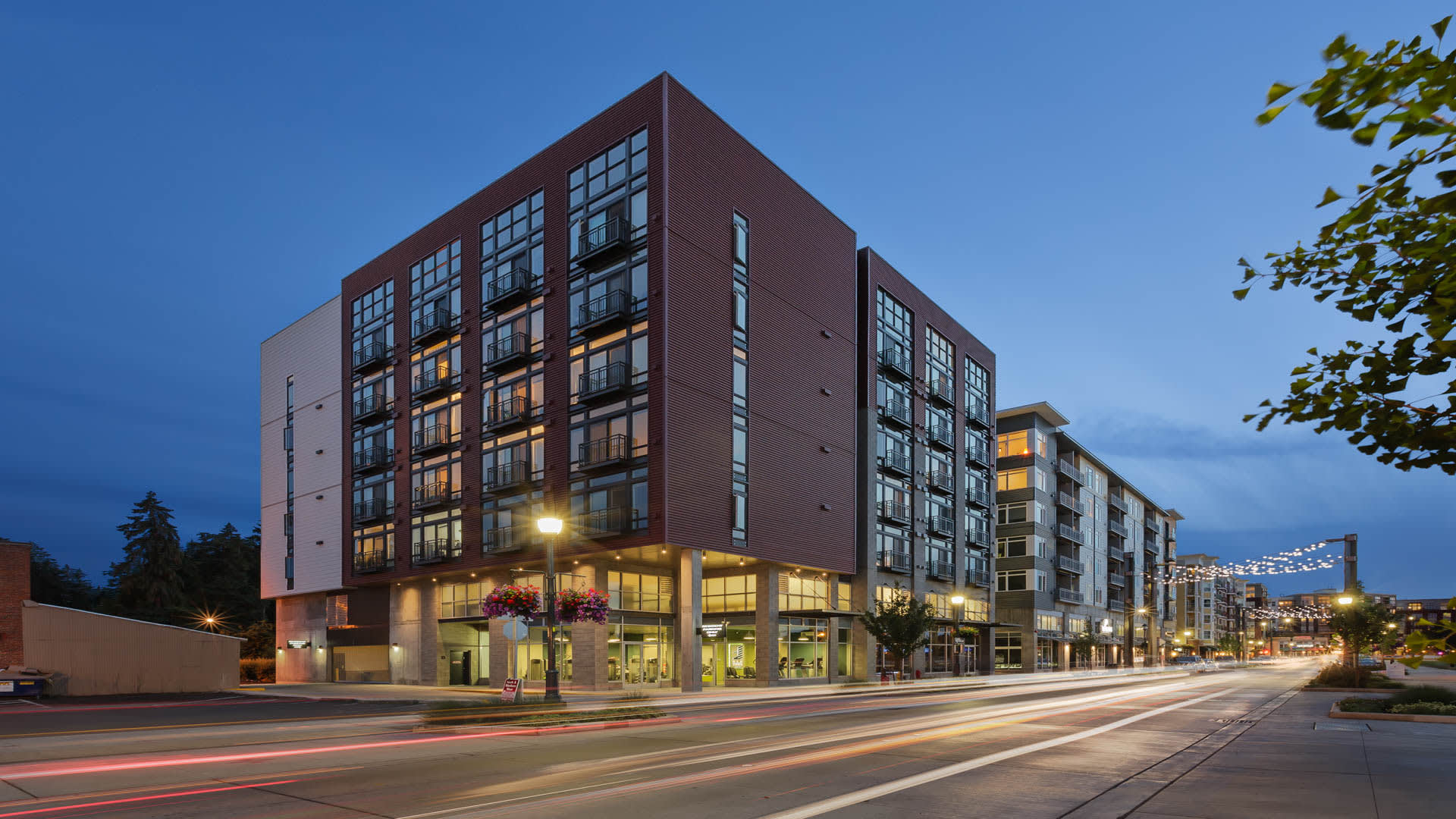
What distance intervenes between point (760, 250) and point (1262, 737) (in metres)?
35.1

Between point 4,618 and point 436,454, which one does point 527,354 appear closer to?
point 436,454

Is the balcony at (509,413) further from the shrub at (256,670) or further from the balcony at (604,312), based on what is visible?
the shrub at (256,670)

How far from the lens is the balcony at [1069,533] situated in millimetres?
91500

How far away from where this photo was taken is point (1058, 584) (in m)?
91.7

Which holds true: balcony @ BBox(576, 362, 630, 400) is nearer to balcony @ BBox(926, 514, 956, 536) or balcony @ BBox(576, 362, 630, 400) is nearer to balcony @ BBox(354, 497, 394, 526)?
balcony @ BBox(354, 497, 394, 526)

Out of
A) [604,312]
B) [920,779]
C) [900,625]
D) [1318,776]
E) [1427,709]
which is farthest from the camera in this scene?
[900,625]

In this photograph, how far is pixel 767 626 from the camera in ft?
166

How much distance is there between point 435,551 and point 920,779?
4656 centimetres

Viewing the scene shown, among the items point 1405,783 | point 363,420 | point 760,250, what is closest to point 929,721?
point 1405,783

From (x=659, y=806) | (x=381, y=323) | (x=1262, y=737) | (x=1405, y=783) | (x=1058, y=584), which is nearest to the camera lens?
(x=659, y=806)

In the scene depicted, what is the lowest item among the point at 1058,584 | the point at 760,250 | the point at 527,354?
the point at 1058,584

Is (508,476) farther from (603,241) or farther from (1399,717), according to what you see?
(1399,717)

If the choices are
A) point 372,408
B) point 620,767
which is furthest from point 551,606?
point 372,408

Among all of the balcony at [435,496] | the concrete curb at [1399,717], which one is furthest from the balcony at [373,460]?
the concrete curb at [1399,717]
